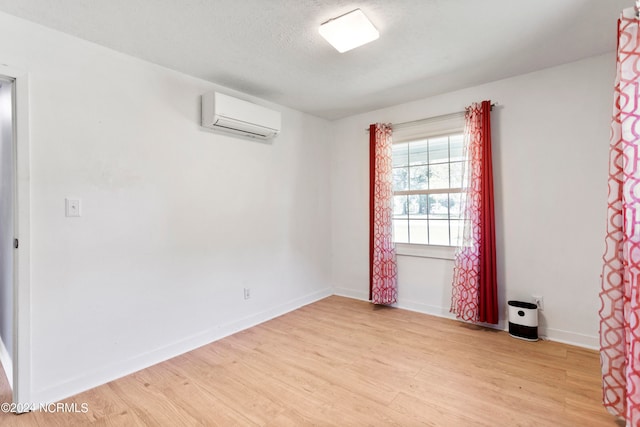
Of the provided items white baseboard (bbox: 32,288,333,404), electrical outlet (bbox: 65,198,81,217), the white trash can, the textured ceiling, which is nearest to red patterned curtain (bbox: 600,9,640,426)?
the textured ceiling

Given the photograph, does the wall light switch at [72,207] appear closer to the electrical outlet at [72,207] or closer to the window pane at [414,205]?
the electrical outlet at [72,207]

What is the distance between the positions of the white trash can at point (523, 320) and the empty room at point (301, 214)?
27 millimetres

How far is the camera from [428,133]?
3400 mm

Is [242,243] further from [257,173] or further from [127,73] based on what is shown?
[127,73]

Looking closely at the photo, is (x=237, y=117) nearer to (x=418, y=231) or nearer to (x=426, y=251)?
(x=418, y=231)

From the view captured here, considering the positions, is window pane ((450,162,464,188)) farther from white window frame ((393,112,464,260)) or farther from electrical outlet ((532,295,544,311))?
electrical outlet ((532,295,544,311))

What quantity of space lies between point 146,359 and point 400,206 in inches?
117

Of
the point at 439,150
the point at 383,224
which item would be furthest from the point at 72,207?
the point at 439,150

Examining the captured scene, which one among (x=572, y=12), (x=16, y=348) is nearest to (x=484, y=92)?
(x=572, y=12)

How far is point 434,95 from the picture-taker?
3334 mm

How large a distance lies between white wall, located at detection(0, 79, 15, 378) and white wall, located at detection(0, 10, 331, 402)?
55 cm

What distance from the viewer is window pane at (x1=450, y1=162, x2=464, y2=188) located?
327 centimetres

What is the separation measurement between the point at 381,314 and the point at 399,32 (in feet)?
9.05

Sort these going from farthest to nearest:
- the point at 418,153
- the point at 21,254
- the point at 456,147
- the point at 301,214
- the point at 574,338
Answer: the point at 301,214 → the point at 418,153 → the point at 456,147 → the point at 574,338 → the point at 21,254
